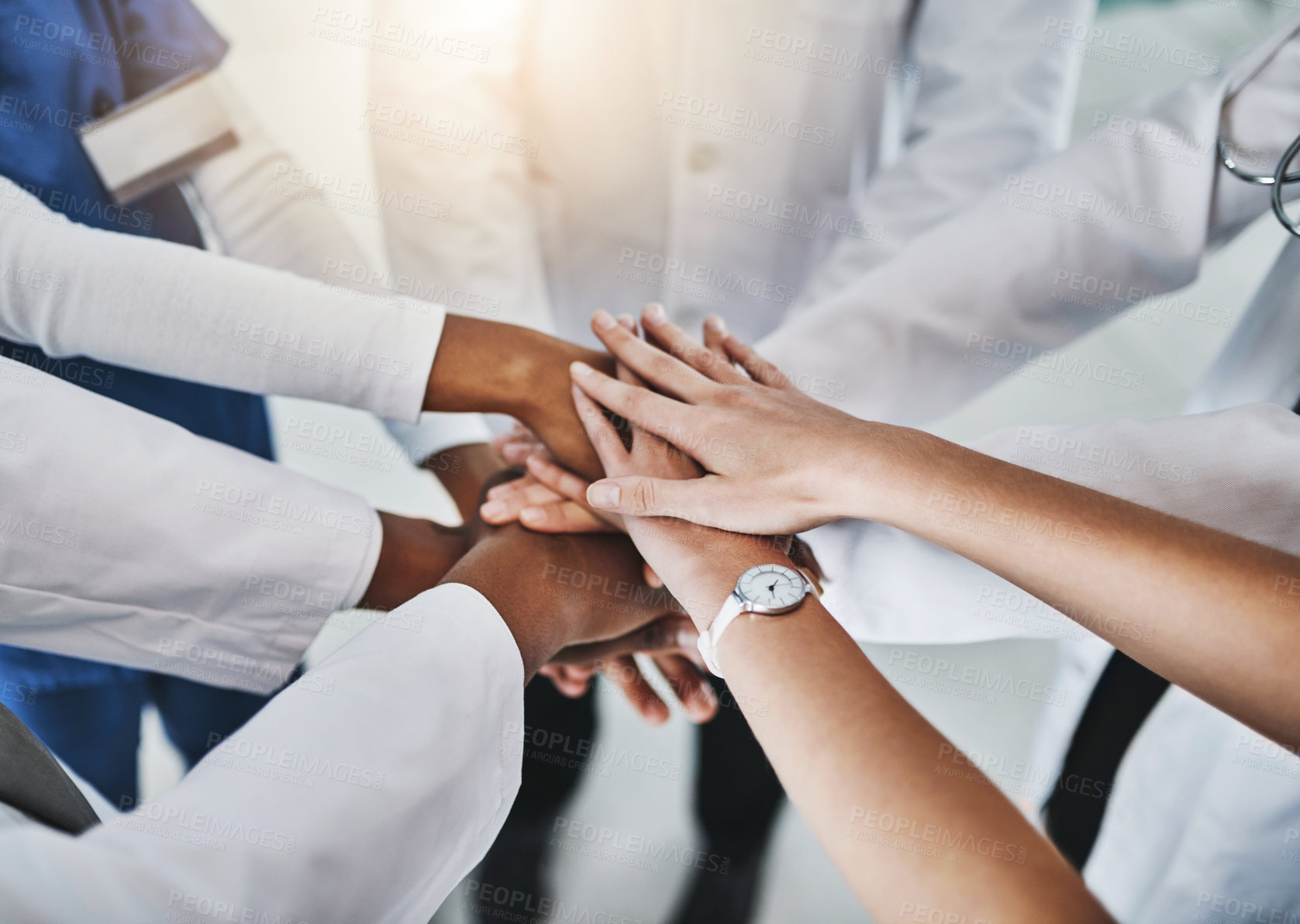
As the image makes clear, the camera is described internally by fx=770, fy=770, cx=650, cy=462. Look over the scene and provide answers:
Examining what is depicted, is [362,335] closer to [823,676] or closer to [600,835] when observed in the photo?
[823,676]

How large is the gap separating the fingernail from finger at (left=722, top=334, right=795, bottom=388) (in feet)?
0.63

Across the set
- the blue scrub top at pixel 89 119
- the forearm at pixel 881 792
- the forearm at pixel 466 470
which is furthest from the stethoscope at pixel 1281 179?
the blue scrub top at pixel 89 119

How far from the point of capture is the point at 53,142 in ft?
2.36

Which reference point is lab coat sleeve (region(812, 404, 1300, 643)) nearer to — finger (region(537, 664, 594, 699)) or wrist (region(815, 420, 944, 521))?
wrist (region(815, 420, 944, 521))

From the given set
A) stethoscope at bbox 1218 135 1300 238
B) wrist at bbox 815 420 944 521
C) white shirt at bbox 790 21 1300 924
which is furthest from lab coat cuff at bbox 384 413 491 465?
stethoscope at bbox 1218 135 1300 238

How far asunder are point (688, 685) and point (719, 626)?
0.77ft

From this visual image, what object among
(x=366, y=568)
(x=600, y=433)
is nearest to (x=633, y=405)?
(x=600, y=433)

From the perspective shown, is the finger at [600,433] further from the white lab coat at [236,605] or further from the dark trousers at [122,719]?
the dark trousers at [122,719]

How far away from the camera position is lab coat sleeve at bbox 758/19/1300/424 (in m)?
0.79

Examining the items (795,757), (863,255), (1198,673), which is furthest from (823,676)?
(863,255)

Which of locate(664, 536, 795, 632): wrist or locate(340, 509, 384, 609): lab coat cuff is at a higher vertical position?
locate(664, 536, 795, 632): wrist

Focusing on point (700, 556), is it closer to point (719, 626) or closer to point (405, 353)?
point (719, 626)

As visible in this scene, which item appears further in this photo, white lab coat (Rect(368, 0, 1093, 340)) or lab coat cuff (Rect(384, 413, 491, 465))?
white lab coat (Rect(368, 0, 1093, 340))

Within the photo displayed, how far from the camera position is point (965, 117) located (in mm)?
1025
